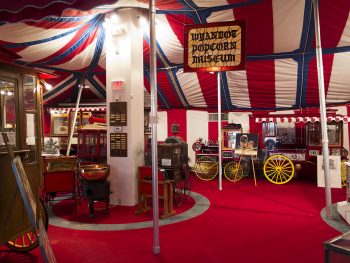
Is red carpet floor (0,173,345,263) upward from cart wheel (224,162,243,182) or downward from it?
downward

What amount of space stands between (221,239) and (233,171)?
4.72 metres

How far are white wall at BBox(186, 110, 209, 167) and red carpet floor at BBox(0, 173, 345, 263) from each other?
15.9 ft

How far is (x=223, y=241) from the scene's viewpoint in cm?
421

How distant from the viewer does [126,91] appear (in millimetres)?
6188

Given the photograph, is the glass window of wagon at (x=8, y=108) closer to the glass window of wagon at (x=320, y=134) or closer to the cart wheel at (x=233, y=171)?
the cart wheel at (x=233, y=171)

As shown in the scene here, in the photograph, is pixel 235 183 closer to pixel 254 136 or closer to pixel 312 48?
pixel 254 136

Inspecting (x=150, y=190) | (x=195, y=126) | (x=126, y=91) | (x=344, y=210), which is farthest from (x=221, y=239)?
(x=195, y=126)

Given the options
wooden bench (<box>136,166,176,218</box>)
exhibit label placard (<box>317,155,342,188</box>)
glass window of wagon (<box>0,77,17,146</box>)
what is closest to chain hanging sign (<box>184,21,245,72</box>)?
wooden bench (<box>136,166,176,218</box>)

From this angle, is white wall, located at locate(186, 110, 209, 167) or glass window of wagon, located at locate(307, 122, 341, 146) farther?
white wall, located at locate(186, 110, 209, 167)

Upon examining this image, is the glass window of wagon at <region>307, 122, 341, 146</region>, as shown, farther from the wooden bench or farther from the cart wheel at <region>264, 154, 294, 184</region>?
the wooden bench

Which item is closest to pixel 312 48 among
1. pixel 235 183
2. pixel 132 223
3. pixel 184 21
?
pixel 184 21

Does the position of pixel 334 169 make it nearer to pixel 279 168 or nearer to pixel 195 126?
pixel 279 168

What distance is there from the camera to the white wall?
1098 centimetres

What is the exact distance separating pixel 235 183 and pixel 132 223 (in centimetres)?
418
